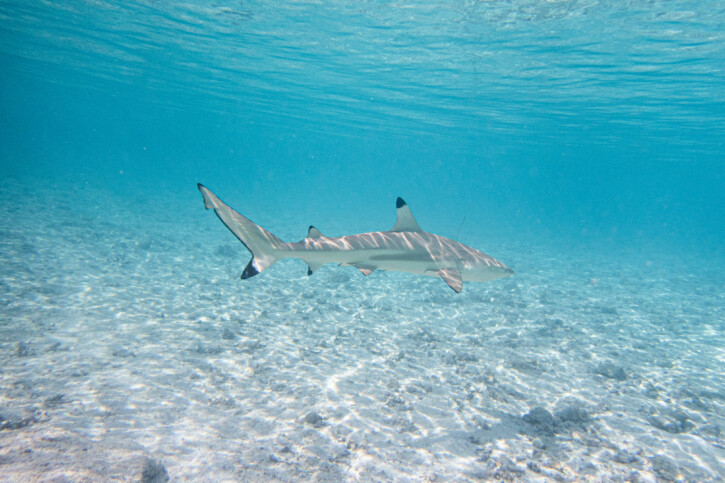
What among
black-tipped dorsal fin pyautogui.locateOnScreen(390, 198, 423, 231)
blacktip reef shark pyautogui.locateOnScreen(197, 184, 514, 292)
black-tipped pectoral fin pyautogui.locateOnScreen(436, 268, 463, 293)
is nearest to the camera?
blacktip reef shark pyautogui.locateOnScreen(197, 184, 514, 292)

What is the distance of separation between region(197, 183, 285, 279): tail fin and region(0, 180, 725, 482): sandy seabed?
2237 mm

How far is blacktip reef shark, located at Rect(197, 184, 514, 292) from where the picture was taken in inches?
193

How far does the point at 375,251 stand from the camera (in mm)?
5777

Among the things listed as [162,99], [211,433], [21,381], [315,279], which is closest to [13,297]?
[21,381]

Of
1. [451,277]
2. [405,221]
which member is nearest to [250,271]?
[405,221]

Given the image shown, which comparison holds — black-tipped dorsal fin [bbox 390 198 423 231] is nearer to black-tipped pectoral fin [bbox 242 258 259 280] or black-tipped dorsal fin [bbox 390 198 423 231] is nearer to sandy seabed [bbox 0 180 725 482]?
black-tipped pectoral fin [bbox 242 258 259 280]

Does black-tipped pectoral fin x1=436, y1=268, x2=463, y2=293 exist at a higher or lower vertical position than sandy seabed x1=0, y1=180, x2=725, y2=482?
higher

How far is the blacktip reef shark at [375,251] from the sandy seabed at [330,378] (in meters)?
2.20

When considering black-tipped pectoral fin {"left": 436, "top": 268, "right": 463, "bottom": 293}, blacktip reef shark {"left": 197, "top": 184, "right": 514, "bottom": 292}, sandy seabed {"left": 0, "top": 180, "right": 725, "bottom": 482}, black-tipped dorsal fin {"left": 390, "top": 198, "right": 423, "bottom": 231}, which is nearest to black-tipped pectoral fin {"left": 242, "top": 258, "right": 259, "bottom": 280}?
blacktip reef shark {"left": 197, "top": 184, "right": 514, "bottom": 292}

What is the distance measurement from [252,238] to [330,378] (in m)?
3.24

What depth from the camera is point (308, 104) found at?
3634 centimetres

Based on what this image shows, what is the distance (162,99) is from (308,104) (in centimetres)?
2226

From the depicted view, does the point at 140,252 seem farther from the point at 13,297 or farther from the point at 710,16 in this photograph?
the point at 710,16

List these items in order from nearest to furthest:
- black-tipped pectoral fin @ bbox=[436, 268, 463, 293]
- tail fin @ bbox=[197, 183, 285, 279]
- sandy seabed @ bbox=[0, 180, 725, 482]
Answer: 1. sandy seabed @ bbox=[0, 180, 725, 482]
2. tail fin @ bbox=[197, 183, 285, 279]
3. black-tipped pectoral fin @ bbox=[436, 268, 463, 293]
